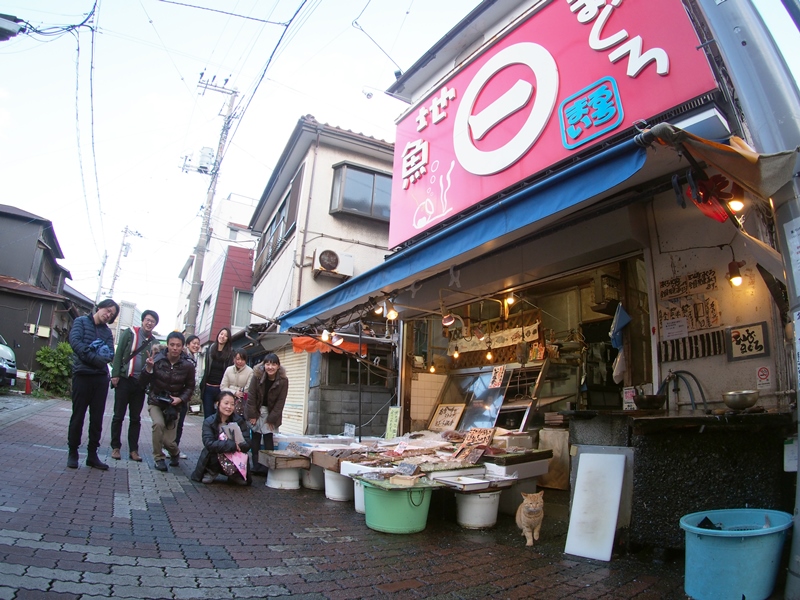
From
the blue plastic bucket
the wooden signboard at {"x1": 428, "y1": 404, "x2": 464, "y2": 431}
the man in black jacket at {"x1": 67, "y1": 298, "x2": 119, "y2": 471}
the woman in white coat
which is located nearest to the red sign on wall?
the wooden signboard at {"x1": 428, "y1": 404, "x2": 464, "y2": 431}

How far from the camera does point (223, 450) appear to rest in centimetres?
654

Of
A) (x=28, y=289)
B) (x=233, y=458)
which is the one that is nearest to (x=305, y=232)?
(x=233, y=458)

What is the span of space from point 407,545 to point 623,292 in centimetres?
509

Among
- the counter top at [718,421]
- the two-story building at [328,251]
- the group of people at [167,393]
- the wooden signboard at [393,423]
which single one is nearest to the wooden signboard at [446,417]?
the wooden signboard at [393,423]

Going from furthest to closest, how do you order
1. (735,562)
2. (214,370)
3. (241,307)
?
1. (241,307)
2. (214,370)
3. (735,562)

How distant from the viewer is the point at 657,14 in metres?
5.57

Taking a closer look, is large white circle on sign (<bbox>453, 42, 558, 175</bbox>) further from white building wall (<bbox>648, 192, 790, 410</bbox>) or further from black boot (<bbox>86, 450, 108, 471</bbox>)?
black boot (<bbox>86, 450, 108, 471</bbox>)

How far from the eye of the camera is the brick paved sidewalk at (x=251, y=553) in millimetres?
3148

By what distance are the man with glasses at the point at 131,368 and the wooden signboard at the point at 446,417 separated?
561cm

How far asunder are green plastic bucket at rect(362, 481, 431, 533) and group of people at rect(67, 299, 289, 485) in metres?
2.67

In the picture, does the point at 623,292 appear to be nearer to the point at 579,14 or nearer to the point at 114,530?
the point at 579,14

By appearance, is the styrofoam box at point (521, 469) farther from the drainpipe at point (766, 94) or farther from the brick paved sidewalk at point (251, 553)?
the drainpipe at point (766, 94)

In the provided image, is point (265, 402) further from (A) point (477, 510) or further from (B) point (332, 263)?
(B) point (332, 263)

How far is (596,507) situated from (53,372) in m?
22.9
